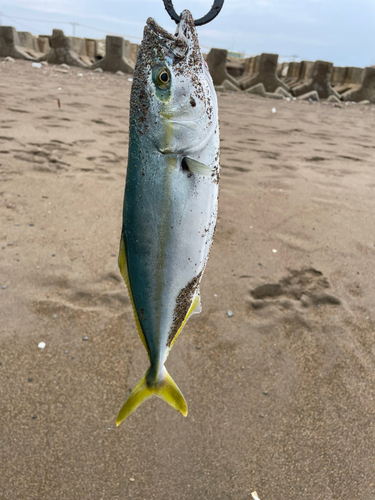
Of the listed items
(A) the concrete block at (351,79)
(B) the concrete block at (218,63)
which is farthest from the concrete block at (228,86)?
(A) the concrete block at (351,79)

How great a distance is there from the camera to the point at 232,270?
3.47 m

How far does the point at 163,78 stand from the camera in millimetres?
1049

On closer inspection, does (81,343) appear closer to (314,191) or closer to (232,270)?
(232,270)

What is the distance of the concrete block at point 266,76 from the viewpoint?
12.7m

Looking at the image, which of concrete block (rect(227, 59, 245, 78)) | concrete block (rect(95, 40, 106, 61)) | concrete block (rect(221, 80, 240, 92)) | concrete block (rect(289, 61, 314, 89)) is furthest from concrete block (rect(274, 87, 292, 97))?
concrete block (rect(95, 40, 106, 61))

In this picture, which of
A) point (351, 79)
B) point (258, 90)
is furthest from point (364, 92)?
point (258, 90)

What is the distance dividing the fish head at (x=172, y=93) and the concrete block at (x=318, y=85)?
44.2 ft

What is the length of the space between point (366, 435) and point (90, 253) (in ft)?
7.96

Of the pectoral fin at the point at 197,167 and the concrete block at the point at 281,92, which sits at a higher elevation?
the pectoral fin at the point at 197,167

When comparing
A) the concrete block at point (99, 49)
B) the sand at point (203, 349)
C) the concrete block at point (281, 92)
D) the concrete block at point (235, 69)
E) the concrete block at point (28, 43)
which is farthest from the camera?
the concrete block at point (99, 49)

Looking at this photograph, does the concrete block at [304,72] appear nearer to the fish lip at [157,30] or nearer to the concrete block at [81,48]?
the concrete block at [81,48]

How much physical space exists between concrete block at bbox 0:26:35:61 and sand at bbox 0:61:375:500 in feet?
30.2

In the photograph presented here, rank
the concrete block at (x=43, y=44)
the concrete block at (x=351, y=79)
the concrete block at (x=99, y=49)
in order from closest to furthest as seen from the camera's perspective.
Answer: the concrete block at (x=351, y=79) → the concrete block at (x=99, y=49) → the concrete block at (x=43, y=44)

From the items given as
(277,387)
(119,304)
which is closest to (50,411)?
(119,304)
